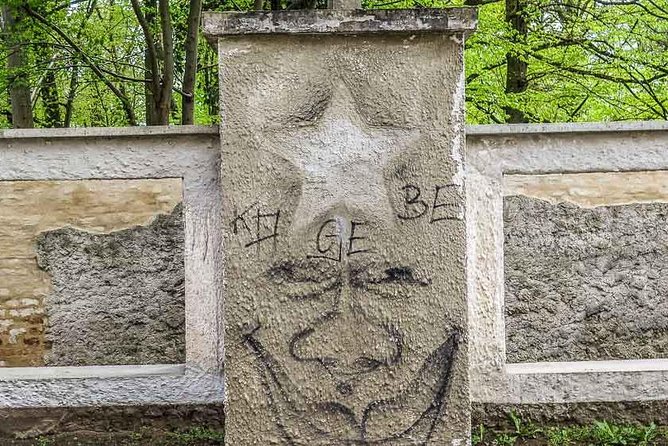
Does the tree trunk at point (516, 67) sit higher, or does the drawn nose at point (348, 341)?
the tree trunk at point (516, 67)

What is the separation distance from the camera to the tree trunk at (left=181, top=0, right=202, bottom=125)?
32.3 ft

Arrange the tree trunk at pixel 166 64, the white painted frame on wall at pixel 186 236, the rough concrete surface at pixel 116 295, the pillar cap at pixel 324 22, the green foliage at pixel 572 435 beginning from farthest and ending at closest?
1. the tree trunk at pixel 166 64
2. the rough concrete surface at pixel 116 295
3. the green foliage at pixel 572 435
4. the white painted frame on wall at pixel 186 236
5. the pillar cap at pixel 324 22

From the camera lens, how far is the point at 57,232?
18.7 feet

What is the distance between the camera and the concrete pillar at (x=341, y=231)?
10.2 ft

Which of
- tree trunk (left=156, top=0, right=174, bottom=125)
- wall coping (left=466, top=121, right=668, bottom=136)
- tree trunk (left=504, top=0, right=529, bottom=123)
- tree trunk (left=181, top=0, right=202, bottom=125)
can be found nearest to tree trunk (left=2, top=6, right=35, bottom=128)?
tree trunk (left=156, top=0, right=174, bottom=125)

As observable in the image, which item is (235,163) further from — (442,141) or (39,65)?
(39,65)

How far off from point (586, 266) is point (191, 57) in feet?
20.4

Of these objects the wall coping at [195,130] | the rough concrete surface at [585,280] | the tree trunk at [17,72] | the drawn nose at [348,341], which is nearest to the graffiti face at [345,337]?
the drawn nose at [348,341]

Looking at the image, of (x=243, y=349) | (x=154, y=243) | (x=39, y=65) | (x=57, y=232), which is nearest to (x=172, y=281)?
(x=154, y=243)

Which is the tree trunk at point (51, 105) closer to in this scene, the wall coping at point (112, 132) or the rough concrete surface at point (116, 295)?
the rough concrete surface at point (116, 295)

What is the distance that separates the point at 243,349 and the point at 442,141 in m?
1.16

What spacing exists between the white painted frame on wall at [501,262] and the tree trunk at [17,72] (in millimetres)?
8944

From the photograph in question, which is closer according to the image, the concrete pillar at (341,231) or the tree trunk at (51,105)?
the concrete pillar at (341,231)

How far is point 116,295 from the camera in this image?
5738 mm
